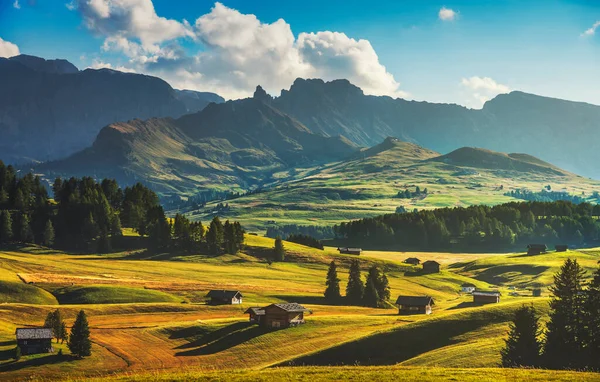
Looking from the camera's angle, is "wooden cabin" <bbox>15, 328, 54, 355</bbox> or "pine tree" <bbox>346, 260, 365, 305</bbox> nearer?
"wooden cabin" <bbox>15, 328, 54, 355</bbox>

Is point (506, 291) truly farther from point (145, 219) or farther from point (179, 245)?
point (145, 219)

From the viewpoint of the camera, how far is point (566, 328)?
62656mm

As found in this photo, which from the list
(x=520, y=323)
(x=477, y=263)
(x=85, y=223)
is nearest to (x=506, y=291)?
(x=477, y=263)

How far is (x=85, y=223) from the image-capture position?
7215 inches

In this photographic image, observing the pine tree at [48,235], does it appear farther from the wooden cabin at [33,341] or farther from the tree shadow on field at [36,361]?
the tree shadow on field at [36,361]

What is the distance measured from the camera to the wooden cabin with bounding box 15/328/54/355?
75.5m

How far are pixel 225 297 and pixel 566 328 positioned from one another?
7086 cm

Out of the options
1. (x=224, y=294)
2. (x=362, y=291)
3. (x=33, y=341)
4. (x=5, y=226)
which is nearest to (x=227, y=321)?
(x=224, y=294)

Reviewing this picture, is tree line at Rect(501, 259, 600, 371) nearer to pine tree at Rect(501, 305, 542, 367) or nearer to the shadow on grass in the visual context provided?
pine tree at Rect(501, 305, 542, 367)

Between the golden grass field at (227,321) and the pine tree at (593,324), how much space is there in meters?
9.77

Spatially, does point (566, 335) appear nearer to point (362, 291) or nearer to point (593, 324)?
point (593, 324)

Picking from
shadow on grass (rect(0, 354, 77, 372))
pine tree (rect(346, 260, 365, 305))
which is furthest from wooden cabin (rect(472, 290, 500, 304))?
shadow on grass (rect(0, 354, 77, 372))

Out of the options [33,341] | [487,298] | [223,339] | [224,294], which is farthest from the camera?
[487,298]

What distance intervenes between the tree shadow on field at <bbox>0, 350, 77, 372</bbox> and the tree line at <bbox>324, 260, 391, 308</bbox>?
206 feet
